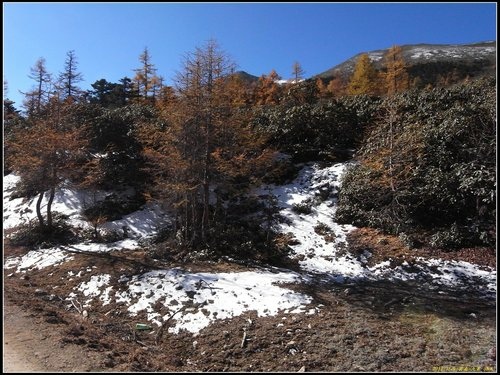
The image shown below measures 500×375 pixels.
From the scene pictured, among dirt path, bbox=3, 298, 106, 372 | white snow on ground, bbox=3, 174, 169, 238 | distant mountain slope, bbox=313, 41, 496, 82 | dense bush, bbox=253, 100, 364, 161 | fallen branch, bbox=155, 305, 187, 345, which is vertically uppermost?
distant mountain slope, bbox=313, 41, 496, 82

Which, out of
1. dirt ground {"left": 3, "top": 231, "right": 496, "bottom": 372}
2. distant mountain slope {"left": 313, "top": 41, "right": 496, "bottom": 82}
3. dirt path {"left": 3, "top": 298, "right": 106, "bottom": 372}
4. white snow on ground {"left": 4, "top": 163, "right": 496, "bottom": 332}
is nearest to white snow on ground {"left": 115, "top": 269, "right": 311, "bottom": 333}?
white snow on ground {"left": 4, "top": 163, "right": 496, "bottom": 332}

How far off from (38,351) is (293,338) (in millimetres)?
5250

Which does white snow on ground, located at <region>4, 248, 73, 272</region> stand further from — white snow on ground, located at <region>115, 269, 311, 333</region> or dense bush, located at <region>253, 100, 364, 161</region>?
dense bush, located at <region>253, 100, 364, 161</region>

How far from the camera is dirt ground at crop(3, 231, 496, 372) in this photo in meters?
6.88

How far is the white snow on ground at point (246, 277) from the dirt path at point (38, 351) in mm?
2169

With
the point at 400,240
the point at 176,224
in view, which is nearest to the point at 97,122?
the point at 176,224

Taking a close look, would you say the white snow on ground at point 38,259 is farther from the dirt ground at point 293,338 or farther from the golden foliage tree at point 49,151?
the dirt ground at point 293,338

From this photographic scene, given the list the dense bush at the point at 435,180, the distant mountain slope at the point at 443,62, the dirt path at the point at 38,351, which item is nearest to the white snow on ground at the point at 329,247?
the dense bush at the point at 435,180

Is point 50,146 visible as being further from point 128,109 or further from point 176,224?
point 128,109

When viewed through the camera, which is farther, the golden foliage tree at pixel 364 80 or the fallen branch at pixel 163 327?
the golden foliage tree at pixel 364 80

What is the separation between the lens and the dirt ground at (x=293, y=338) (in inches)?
271

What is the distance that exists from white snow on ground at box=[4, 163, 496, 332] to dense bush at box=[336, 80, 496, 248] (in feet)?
4.43

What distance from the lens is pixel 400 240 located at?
1346 cm

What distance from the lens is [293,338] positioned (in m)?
7.96
